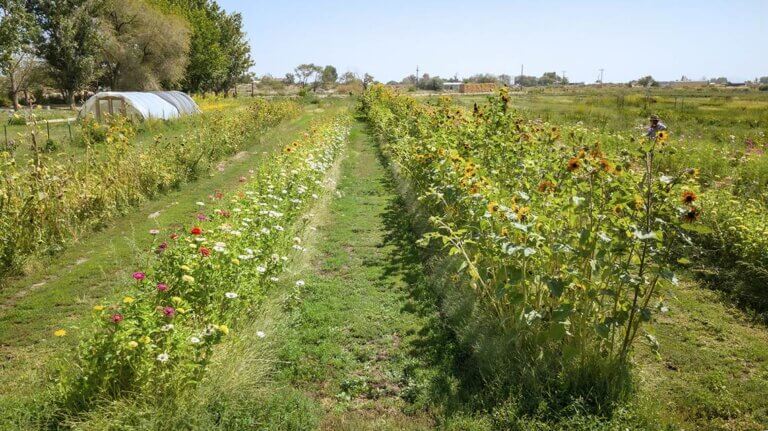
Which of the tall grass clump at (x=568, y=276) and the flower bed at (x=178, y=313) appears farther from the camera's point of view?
the tall grass clump at (x=568, y=276)

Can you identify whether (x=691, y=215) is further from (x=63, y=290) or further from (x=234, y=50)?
(x=234, y=50)

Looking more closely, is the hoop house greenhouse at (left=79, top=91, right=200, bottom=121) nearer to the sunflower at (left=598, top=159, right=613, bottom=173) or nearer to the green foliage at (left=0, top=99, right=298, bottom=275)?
the green foliage at (left=0, top=99, right=298, bottom=275)

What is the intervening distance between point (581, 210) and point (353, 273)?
276 centimetres

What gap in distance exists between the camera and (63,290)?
194 inches

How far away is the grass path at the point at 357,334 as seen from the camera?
323 cm

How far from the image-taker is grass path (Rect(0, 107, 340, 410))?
3584mm

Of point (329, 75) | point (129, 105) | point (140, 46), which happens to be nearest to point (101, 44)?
point (140, 46)

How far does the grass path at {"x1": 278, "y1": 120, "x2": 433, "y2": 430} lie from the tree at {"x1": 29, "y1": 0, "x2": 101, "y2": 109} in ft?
94.9

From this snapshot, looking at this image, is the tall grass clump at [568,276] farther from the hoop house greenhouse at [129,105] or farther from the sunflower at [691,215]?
the hoop house greenhouse at [129,105]

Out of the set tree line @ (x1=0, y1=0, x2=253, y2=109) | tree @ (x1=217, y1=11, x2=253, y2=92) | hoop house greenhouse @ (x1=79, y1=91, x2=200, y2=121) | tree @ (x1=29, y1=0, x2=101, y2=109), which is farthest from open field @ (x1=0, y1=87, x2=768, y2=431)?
tree @ (x1=217, y1=11, x2=253, y2=92)

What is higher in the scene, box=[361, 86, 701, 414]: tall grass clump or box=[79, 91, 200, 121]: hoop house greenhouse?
box=[79, 91, 200, 121]: hoop house greenhouse

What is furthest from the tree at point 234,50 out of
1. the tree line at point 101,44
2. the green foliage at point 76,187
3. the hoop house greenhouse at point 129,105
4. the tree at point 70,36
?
the green foliage at point 76,187

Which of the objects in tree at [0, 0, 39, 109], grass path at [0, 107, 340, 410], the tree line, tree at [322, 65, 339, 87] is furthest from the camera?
tree at [322, 65, 339, 87]

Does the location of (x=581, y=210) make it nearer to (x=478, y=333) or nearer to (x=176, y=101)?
(x=478, y=333)
